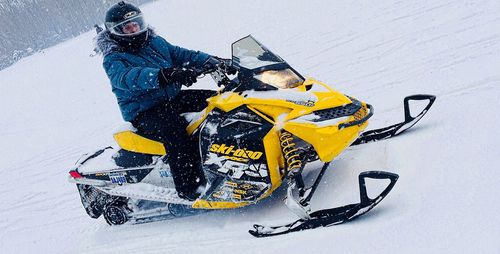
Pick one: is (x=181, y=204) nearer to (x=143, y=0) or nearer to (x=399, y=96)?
(x=399, y=96)

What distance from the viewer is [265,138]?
3568mm

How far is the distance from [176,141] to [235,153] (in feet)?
1.89

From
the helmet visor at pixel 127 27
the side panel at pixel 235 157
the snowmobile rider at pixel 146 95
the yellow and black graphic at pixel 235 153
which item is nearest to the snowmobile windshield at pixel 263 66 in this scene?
the snowmobile rider at pixel 146 95

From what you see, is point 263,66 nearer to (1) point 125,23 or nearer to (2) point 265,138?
(2) point 265,138

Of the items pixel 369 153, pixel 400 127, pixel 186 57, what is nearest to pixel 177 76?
pixel 186 57

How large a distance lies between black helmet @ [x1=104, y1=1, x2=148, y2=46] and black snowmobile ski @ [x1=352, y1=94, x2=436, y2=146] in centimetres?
228

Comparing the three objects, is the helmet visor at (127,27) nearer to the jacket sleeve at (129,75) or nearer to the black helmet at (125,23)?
the black helmet at (125,23)

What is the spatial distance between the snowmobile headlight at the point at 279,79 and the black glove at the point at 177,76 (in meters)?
0.53

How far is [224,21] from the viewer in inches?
764

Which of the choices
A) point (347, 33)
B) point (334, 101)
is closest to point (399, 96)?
point (334, 101)

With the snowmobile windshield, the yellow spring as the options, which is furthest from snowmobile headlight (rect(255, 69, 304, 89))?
the yellow spring

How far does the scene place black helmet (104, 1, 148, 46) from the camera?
3967 mm

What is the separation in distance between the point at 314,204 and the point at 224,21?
16426 mm

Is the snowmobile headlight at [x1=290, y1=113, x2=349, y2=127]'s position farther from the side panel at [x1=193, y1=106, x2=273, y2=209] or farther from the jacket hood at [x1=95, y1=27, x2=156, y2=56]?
the jacket hood at [x1=95, y1=27, x2=156, y2=56]
